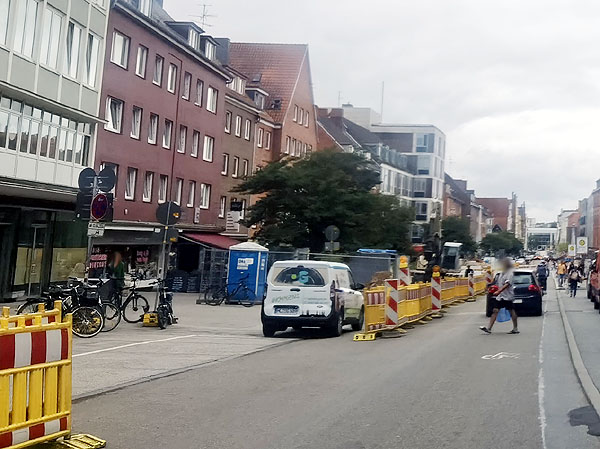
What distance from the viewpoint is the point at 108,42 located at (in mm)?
35500

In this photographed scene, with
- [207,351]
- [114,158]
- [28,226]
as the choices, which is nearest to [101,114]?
[114,158]

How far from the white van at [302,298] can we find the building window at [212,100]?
29.5 meters

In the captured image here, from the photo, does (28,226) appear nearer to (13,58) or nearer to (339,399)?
(13,58)

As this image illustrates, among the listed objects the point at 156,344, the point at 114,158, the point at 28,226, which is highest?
the point at 114,158

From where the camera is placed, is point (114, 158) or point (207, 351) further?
point (114, 158)

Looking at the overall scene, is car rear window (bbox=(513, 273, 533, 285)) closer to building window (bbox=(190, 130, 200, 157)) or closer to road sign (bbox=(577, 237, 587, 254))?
building window (bbox=(190, 130, 200, 157))

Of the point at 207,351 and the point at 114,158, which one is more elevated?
the point at 114,158

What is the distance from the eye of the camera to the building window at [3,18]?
23156mm

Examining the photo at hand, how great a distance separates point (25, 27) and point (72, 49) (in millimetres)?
3318

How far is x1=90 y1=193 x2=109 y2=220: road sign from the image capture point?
16859 mm

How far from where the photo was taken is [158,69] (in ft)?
135

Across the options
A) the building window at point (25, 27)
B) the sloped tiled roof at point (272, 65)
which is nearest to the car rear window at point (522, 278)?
the building window at point (25, 27)

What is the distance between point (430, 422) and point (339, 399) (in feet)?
5.38

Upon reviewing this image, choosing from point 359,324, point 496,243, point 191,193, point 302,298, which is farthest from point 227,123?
point 496,243
